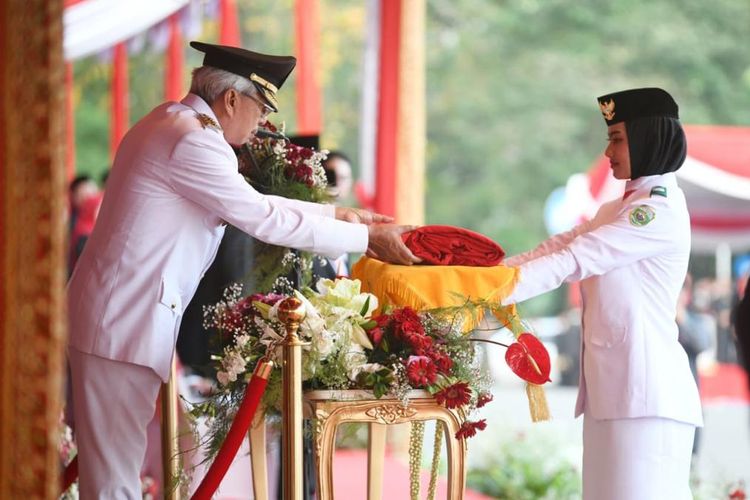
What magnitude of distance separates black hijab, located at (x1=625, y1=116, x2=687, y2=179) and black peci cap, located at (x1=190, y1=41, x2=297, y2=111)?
117 cm

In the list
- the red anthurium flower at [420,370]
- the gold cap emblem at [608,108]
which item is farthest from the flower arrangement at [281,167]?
the red anthurium flower at [420,370]

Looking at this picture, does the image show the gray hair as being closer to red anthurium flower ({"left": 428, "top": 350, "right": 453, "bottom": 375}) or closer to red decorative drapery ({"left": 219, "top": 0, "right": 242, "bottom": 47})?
red anthurium flower ({"left": 428, "top": 350, "right": 453, "bottom": 375})

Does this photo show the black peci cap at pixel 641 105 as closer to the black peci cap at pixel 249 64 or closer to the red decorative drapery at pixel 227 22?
the black peci cap at pixel 249 64

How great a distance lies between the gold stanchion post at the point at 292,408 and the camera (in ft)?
10.4

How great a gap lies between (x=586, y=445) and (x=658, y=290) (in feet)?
1.87

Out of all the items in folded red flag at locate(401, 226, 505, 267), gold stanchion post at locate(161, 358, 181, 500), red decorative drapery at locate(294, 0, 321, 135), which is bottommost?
gold stanchion post at locate(161, 358, 181, 500)

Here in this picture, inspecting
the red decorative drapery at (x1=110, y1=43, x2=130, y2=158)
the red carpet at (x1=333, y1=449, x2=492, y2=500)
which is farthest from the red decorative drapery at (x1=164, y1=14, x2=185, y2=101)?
the red carpet at (x1=333, y1=449, x2=492, y2=500)

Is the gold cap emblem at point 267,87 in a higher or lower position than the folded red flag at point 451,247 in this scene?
higher

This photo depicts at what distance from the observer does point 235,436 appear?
3.21 metres

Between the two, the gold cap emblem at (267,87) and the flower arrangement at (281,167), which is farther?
the flower arrangement at (281,167)

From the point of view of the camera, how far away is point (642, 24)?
19.0 meters

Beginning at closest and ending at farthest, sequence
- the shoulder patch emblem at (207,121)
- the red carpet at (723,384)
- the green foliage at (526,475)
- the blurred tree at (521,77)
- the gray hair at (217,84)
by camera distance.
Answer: the shoulder patch emblem at (207,121), the gray hair at (217,84), the green foliage at (526,475), the red carpet at (723,384), the blurred tree at (521,77)

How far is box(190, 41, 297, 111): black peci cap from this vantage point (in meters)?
3.57

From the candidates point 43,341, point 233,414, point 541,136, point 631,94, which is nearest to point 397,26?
point 631,94
